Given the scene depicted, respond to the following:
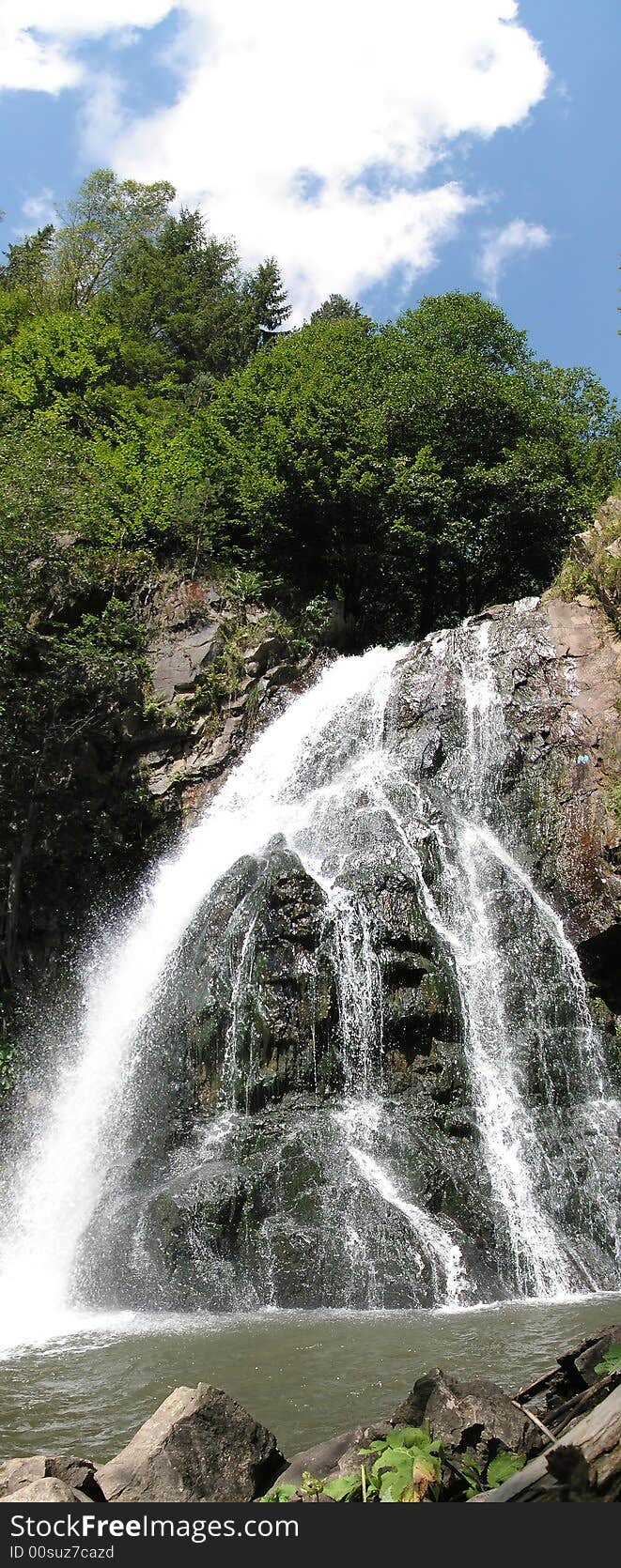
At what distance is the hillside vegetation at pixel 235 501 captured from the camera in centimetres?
1597

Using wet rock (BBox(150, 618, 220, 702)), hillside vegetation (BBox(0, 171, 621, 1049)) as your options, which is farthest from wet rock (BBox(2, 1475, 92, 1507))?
wet rock (BBox(150, 618, 220, 702))

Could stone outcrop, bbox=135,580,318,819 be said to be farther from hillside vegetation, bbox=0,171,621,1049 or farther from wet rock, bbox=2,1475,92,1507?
wet rock, bbox=2,1475,92,1507

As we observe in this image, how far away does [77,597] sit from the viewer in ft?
56.6

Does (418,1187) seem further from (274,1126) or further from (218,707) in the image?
(218,707)

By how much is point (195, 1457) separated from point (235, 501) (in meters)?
19.5

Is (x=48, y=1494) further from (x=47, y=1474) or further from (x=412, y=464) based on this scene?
(x=412, y=464)

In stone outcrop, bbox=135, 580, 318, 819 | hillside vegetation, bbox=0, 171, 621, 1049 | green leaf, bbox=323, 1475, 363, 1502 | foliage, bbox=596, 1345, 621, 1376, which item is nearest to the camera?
green leaf, bbox=323, 1475, 363, 1502

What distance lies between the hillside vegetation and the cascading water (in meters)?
2.73

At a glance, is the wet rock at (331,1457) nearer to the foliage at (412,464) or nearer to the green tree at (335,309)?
the foliage at (412,464)

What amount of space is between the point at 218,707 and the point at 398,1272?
1054cm

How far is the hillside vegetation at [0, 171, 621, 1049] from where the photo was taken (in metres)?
16.0

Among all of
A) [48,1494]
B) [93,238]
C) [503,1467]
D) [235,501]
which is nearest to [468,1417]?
[503,1467]

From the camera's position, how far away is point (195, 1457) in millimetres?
4148

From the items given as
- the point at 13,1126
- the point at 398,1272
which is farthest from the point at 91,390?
the point at 398,1272
